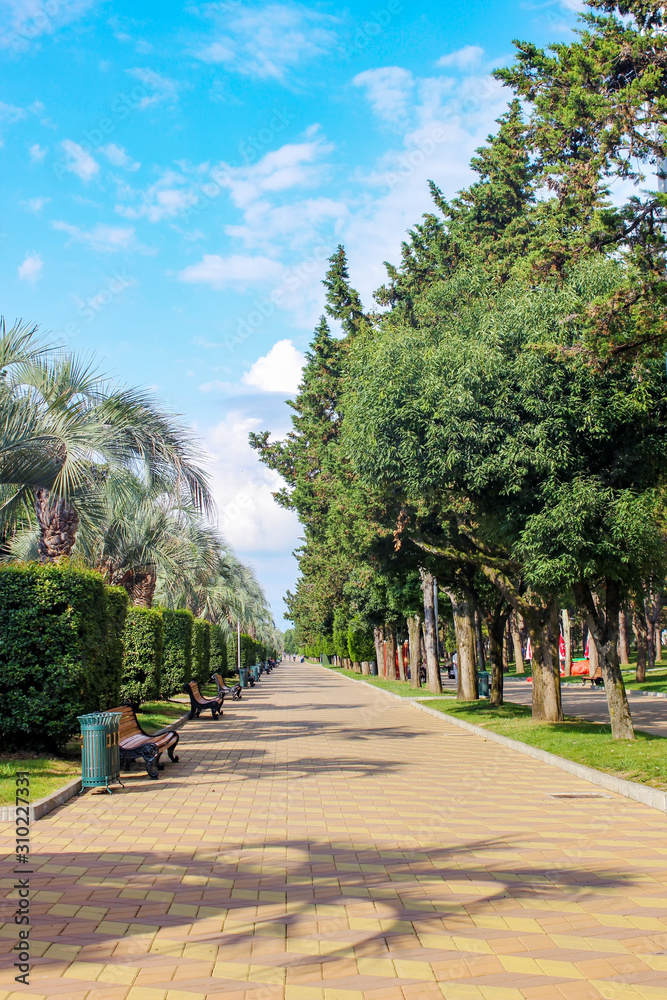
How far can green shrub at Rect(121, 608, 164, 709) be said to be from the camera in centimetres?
2377

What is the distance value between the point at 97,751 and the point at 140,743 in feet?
4.92

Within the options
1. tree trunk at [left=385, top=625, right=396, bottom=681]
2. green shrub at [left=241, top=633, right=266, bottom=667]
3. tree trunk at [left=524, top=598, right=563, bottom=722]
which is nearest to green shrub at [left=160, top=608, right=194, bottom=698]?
tree trunk at [left=524, top=598, right=563, bottom=722]

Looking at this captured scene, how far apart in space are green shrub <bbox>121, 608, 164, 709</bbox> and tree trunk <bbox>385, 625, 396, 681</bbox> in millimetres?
25492

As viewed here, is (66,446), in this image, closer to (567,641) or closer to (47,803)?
(47,803)

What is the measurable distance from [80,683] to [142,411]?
5.30 meters

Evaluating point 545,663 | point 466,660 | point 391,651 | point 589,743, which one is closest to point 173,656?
point 466,660

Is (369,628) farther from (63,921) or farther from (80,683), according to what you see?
(63,921)

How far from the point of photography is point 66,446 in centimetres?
1340

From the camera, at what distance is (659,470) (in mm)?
14781

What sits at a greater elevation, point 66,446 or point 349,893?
point 66,446

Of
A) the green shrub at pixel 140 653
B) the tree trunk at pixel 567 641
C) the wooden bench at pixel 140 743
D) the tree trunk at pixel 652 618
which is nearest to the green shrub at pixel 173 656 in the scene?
the green shrub at pixel 140 653

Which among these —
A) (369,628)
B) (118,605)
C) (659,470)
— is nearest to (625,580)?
(659,470)

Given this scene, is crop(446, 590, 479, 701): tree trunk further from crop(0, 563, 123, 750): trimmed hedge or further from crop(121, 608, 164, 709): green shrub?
crop(0, 563, 123, 750): trimmed hedge

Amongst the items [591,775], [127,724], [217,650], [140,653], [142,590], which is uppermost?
[142,590]
